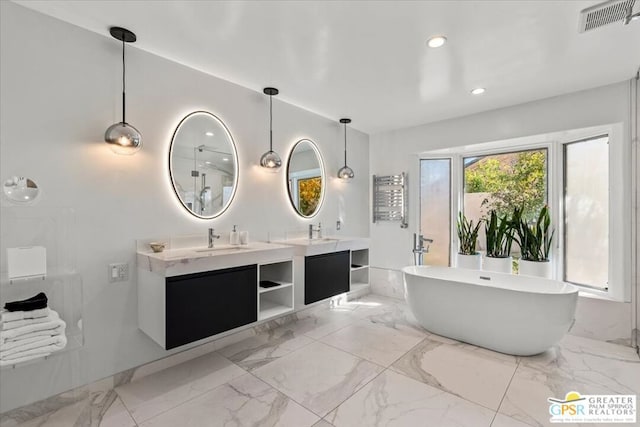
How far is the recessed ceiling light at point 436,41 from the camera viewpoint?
7.05 feet

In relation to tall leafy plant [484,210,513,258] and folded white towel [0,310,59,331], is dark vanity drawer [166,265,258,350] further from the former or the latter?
tall leafy plant [484,210,513,258]

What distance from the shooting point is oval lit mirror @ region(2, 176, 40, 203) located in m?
1.81

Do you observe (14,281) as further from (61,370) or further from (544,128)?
(544,128)

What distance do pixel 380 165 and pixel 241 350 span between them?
3.21 m

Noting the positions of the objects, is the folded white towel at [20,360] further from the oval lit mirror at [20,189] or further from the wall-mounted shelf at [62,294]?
the oval lit mirror at [20,189]

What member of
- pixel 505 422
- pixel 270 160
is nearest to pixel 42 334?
pixel 270 160

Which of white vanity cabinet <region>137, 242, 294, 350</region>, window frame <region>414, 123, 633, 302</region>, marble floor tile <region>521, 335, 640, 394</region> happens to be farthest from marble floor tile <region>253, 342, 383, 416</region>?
window frame <region>414, 123, 633, 302</region>

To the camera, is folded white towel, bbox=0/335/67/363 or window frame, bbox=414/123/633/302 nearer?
folded white towel, bbox=0/335/67/363

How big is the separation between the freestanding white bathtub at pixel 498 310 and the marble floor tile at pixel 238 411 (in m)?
1.73

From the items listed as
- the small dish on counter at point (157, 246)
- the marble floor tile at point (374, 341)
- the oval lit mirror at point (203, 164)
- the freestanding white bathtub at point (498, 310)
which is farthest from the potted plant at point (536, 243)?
the small dish on counter at point (157, 246)

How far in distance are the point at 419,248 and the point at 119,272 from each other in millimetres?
3507

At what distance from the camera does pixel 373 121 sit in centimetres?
410

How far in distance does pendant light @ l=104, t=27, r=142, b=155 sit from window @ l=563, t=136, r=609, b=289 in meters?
4.47

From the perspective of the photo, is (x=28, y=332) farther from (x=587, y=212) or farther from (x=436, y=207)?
(x=587, y=212)
